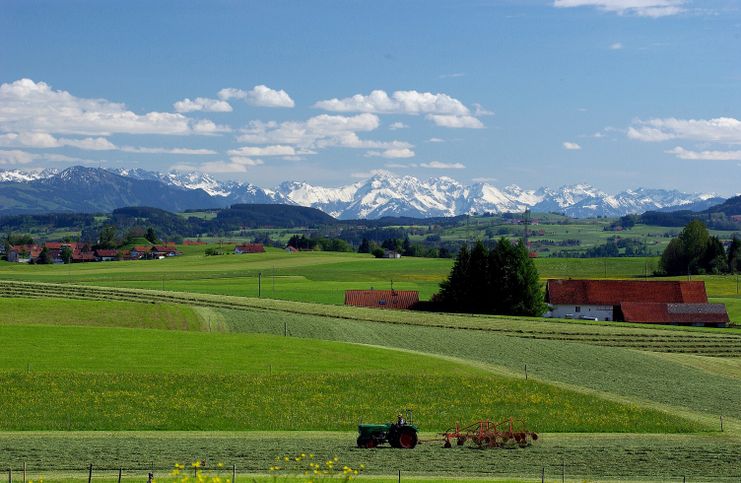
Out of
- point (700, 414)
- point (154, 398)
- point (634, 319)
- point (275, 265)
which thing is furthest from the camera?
point (275, 265)

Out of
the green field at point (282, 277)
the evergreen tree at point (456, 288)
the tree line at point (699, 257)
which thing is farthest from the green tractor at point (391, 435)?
the tree line at point (699, 257)

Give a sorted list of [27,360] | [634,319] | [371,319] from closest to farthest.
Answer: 1. [27,360]
2. [371,319]
3. [634,319]

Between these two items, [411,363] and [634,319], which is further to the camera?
[634,319]

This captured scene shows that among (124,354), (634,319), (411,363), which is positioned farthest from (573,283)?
(124,354)

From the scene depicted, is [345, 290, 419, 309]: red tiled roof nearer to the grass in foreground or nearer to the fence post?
the grass in foreground

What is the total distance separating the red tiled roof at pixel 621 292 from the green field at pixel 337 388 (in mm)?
23969

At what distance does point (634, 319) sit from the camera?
118688mm

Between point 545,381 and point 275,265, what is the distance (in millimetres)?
135623

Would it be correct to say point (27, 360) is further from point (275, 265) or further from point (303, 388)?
point (275, 265)

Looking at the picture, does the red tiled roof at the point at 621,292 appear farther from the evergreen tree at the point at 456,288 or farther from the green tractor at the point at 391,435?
the green tractor at the point at 391,435

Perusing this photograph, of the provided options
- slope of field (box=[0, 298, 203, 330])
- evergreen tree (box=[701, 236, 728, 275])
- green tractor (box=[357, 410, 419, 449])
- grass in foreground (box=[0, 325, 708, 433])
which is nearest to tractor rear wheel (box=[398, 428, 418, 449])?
green tractor (box=[357, 410, 419, 449])

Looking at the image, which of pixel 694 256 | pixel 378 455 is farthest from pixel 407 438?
pixel 694 256

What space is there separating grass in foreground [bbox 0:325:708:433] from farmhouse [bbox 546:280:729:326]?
59.6 meters

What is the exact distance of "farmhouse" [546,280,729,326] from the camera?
4660 inches
